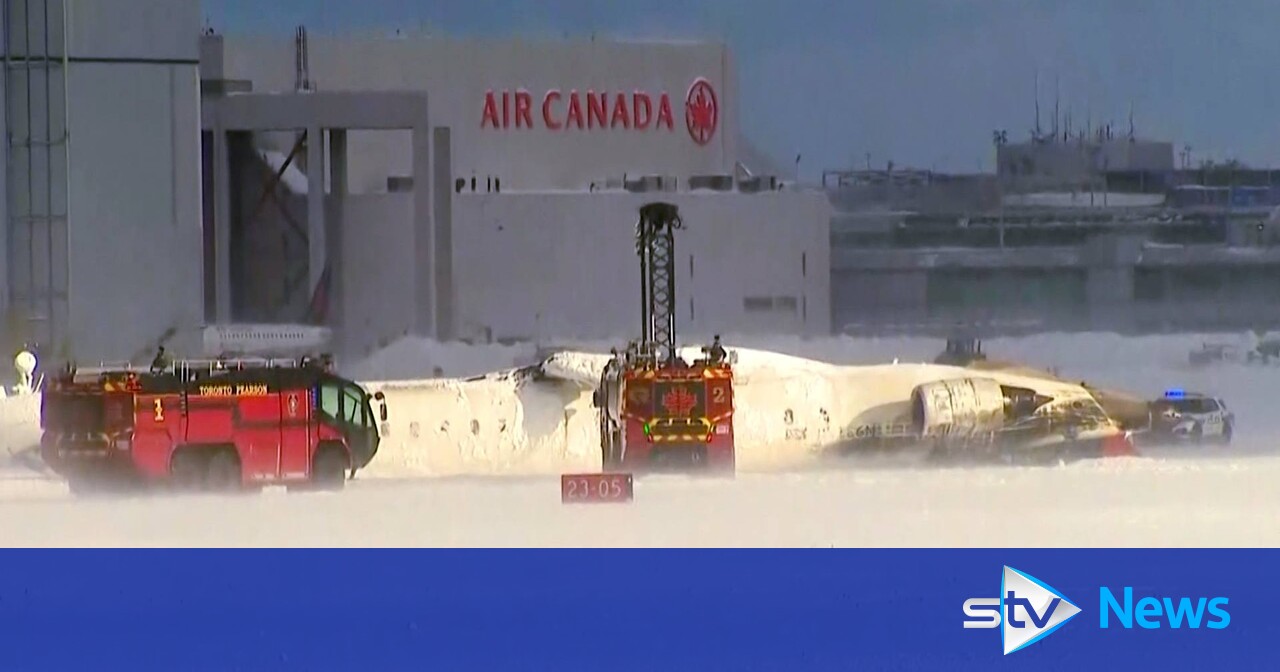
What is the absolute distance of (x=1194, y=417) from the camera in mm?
2607

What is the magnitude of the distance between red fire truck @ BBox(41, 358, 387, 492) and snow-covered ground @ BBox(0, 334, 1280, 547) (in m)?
0.03

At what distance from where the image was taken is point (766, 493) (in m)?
2.53

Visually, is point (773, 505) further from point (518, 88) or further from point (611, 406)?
point (518, 88)

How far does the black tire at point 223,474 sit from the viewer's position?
249 cm

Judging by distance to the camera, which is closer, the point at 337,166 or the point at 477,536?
the point at 337,166

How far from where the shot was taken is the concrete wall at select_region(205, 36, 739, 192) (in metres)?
2.41
